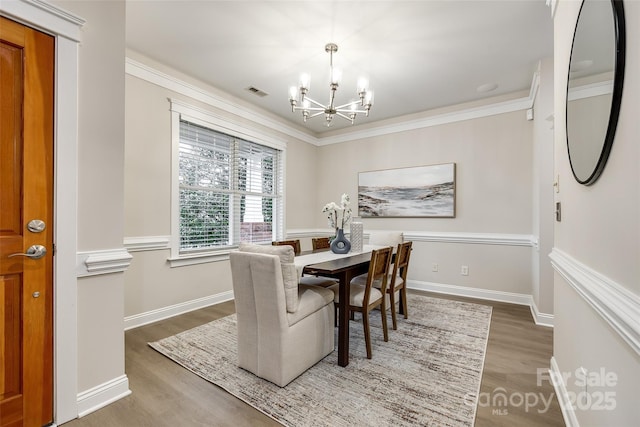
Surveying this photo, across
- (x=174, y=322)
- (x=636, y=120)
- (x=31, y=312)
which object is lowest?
(x=174, y=322)

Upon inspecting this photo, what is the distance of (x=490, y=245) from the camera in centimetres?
402

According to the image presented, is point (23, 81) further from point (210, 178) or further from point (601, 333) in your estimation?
point (601, 333)

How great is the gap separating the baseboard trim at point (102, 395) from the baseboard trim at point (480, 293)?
12.2 ft

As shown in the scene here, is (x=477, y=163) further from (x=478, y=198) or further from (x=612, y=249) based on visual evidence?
(x=612, y=249)

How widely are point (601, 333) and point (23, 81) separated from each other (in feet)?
9.09

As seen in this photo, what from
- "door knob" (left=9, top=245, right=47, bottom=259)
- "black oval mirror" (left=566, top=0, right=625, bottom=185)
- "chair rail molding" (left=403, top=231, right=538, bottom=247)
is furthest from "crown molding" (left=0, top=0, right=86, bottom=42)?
"chair rail molding" (left=403, top=231, right=538, bottom=247)

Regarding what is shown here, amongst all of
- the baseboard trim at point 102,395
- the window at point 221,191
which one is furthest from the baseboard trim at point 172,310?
the baseboard trim at point 102,395

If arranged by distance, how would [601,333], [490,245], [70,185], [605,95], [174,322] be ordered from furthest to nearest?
[490,245], [174,322], [70,185], [601,333], [605,95]

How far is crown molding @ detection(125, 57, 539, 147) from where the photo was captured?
314cm

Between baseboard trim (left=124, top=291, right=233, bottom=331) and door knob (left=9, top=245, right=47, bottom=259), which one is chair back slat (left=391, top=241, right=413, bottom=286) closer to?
baseboard trim (left=124, top=291, right=233, bottom=331)

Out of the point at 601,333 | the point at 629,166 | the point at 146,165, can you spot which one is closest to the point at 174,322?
the point at 146,165

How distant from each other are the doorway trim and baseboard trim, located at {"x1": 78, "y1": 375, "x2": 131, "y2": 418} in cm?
4

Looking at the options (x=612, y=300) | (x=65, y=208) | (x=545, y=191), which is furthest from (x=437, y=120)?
(x=65, y=208)

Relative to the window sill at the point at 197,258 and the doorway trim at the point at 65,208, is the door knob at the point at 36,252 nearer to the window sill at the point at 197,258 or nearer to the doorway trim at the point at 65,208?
the doorway trim at the point at 65,208
